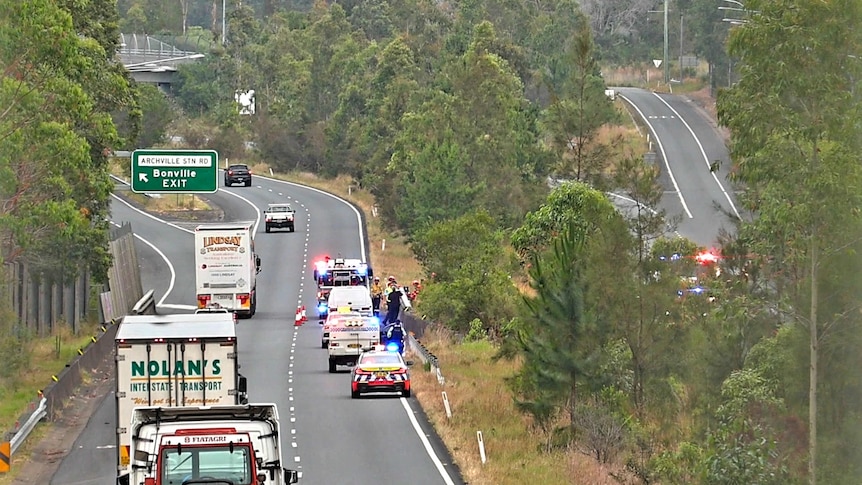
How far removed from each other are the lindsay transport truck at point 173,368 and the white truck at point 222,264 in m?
31.5

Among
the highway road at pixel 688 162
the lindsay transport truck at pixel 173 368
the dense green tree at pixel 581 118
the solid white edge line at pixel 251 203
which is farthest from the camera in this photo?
the solid white edge line at pixel 251 203

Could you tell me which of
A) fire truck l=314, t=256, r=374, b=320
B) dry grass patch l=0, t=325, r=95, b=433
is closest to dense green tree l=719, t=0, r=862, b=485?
dry grass patch l=0, t=325, r=95, b=433

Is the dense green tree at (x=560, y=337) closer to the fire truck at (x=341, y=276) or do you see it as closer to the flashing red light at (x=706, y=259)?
the flashing red light at (x=706, y=259)

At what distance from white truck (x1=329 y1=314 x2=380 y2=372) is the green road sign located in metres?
9.21

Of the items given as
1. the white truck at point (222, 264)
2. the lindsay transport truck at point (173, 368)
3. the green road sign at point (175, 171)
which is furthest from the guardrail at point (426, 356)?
the lindsay transport truck at point (173, 368)

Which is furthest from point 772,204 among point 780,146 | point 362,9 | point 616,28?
point 616,28

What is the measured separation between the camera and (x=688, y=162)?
358 feet

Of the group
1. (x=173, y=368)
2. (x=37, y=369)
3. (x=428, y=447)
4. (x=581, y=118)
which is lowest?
(x=37, y=369)

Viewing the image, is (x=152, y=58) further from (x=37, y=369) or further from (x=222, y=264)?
(x=37, y=369)

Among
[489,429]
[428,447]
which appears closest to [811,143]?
[489,429]

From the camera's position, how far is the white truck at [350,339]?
44688 millimetres

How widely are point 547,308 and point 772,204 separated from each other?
6.37m

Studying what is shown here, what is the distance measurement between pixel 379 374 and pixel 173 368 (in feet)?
43.1

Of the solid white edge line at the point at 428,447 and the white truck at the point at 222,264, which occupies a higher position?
the solid white edge line at the point at 428,447
